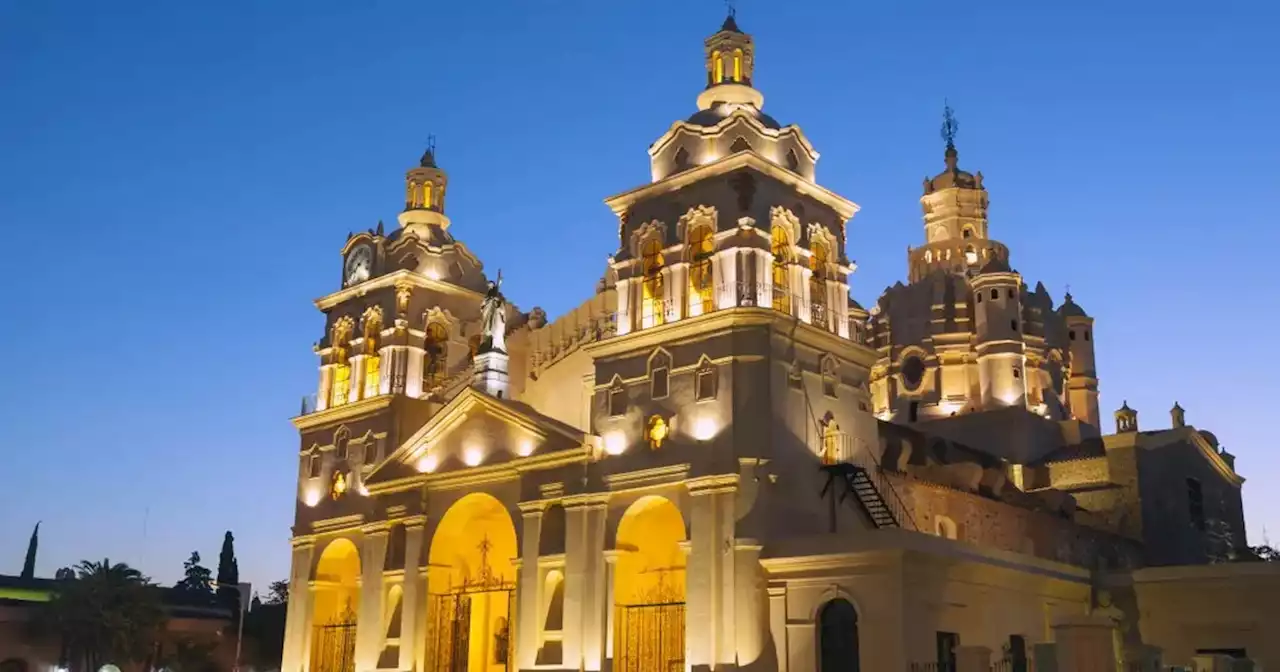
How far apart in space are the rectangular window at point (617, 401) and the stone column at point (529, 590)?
3.53 metres

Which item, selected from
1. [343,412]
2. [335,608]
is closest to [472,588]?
[335,608]

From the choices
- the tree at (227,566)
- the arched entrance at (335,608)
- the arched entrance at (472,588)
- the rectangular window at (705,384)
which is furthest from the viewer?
the tree at (227,566)

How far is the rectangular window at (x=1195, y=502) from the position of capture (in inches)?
1886

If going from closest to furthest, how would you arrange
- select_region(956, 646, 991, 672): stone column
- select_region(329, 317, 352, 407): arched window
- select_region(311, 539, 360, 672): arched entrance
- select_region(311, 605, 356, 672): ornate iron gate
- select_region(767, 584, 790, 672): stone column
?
select_region(956, 646, 991, 672): stone column < select_region(767, 584, 790, 672): stone column < select_region(311, 605, 356, 672): ornate iron gate < select_region(311, 539, 360, 672): arched entrance < select_region(329, 317, 352, 407): arched window

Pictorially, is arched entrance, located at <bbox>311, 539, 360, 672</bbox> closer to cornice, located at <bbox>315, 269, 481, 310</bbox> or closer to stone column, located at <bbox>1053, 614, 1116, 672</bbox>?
cornice, located at <bbox>315, 269, 481, 310</bbox>

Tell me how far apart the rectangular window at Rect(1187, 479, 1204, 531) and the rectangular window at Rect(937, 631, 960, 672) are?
71.3ft

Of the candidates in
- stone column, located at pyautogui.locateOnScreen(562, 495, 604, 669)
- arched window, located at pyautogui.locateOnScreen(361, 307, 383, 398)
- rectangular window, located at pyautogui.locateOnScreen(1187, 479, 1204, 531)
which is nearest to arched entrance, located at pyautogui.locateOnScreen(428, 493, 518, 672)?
stone column, located at pyautogui.locateOnScreen(562, 495, 604, 669)

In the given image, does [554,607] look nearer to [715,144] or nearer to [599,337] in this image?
[599,337]

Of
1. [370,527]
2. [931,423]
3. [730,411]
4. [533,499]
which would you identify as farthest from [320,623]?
[931,423]

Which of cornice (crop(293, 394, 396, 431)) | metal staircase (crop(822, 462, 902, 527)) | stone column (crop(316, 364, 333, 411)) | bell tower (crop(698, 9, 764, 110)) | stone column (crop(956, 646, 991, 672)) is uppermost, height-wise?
bell tower (crop(698, 9, 764, 110))

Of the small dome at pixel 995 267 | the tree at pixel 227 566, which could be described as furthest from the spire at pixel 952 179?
the tree at pixel 227 566

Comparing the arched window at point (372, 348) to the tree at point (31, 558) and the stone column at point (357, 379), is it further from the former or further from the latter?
the tree at point (31, 558)

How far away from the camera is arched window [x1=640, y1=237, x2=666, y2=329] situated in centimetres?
3666

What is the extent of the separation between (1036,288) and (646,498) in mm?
33865
